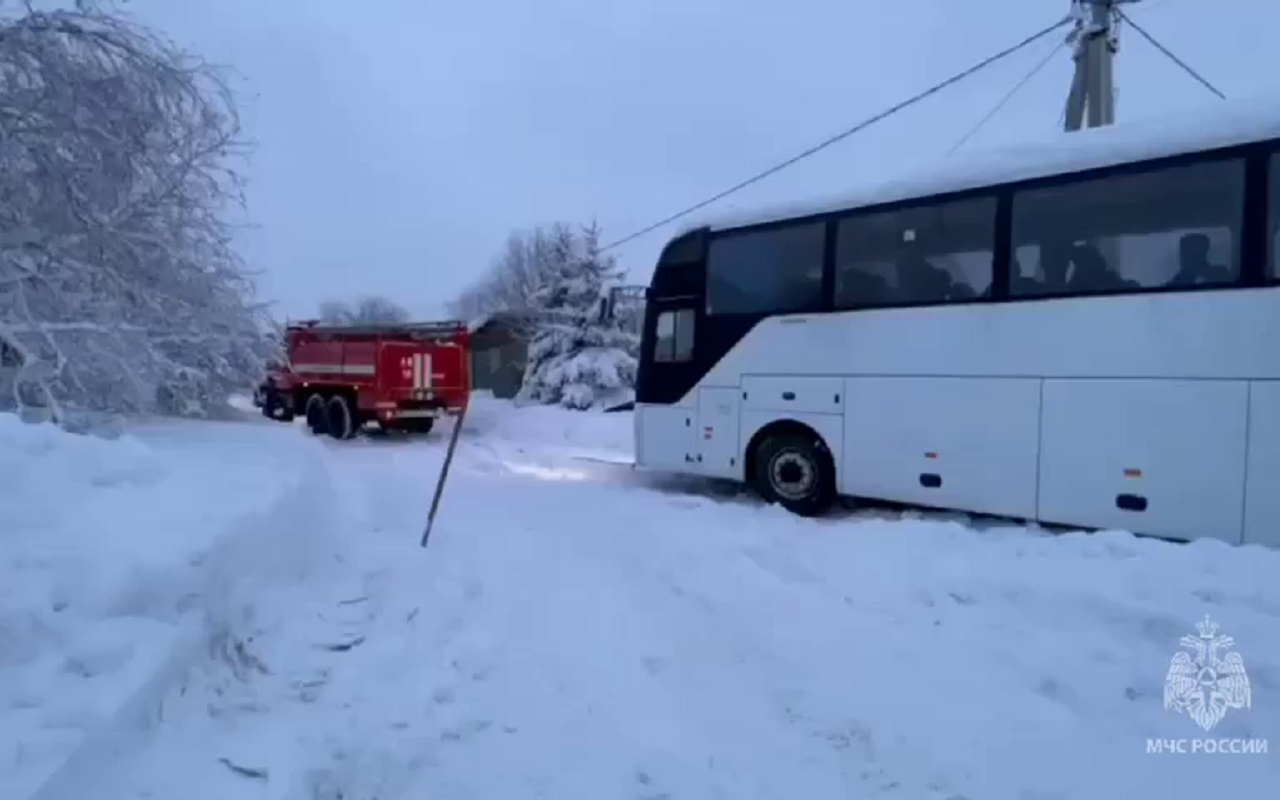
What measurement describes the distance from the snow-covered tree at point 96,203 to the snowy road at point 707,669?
410 cm

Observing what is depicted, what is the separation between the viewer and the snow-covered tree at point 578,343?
86.2 feet

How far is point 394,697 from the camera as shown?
3.69m

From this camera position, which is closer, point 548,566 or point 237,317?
point 548,566

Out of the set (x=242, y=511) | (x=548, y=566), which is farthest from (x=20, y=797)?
(x=548, y=566)

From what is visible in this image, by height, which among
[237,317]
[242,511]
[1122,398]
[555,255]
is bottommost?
[242,511]

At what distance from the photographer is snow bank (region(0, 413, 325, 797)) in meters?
2.68

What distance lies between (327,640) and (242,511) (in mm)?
978

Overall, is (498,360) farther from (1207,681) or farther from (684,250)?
(1207,681)

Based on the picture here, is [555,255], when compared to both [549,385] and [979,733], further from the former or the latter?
[979,733]

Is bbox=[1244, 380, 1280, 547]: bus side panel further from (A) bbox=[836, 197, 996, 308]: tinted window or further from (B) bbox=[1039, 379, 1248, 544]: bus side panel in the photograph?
(A) bbox=[836, 197, 996, 308]: tinted window

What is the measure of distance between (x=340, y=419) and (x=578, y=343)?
34.2ft

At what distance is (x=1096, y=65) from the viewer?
11.4m

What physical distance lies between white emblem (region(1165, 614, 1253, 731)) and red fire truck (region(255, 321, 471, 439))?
601 inches

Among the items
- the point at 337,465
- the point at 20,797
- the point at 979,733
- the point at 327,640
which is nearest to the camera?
the point at 20,797
